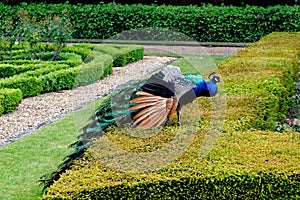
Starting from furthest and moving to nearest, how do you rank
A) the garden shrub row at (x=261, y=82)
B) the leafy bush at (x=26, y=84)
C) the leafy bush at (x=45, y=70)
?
the leafy bush at (x=45, y=70) < the leafy bush at (x=26, y=84) < the garden shrub row at (x=261, y=82)

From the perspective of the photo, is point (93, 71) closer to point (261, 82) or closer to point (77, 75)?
point (77, 75)

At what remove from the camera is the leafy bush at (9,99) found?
323 inches

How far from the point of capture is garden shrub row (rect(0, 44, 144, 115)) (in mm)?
9422

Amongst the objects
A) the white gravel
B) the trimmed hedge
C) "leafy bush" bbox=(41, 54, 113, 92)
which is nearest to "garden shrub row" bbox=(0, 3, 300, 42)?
the trimmed hedge

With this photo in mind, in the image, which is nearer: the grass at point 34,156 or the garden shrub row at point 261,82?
the grass at point 34,156

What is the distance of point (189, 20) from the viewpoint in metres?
17.4

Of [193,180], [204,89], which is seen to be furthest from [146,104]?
[193,180]

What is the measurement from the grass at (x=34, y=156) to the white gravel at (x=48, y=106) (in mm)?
275

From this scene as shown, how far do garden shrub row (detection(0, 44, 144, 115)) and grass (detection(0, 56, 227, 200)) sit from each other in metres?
1.29

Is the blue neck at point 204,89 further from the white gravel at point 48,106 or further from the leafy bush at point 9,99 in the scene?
the leafy bush at point 9,99

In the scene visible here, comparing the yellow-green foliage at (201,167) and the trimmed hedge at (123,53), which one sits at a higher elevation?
the yellow-green foliage at (201,167)

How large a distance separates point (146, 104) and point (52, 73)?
578 cm

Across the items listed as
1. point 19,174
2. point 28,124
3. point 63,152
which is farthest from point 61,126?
point 19,174

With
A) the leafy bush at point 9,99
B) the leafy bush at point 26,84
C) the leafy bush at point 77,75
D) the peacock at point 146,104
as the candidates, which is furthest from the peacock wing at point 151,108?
the leafy bush at point 77,75
